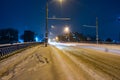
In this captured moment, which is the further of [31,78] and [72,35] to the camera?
[72,35]

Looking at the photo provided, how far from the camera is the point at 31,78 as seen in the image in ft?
31.4

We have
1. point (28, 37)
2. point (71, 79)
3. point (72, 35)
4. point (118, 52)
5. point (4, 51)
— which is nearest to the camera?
point (71, 79)

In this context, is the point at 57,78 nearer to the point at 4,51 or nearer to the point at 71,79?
the point at 71,79

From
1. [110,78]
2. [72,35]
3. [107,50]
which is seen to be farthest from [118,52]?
[72,35]

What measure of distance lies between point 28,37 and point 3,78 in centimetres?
14645

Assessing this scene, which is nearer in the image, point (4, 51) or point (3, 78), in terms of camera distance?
point (3, 78)

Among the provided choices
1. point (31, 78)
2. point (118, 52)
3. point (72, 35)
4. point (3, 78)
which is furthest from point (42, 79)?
point (72, 35)

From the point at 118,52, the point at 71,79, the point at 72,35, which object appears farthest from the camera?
the point at 72,35

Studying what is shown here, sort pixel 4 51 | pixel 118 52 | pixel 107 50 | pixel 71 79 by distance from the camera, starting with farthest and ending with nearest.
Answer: pixel 107 50, pixel 118 52, pixel 4 51, pixel 71 79

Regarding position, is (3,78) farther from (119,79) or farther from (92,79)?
(119,79)

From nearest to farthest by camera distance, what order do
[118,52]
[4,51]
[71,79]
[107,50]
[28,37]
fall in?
[71,79] → [4,51] → [118,52] → [107,50] → [28,37]

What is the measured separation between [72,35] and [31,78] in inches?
7126

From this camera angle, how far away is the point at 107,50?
33438 millimetres

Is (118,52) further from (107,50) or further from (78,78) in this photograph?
(78,78)
